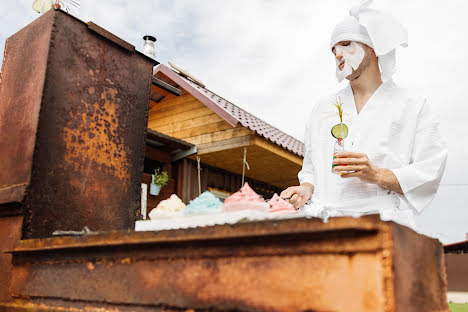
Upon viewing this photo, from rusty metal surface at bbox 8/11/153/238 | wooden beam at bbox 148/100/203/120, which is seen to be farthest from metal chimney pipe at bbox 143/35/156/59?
rusty metal surface at bbox 8/11/153/238

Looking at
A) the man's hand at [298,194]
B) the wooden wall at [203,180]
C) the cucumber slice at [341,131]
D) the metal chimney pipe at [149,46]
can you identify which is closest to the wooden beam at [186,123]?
the wooden wall at [203,180]

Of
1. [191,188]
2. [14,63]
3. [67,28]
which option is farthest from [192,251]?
[191,188]

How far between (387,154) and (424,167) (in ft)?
0.69

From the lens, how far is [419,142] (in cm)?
216

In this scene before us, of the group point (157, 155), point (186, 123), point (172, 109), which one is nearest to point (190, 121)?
point (186, 123)

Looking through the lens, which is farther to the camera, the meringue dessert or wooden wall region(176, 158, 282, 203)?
wooden wall region(176, 158, 282, 203)

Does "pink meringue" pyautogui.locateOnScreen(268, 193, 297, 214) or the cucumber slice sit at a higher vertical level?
the cucumber slice

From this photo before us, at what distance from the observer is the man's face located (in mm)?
2330

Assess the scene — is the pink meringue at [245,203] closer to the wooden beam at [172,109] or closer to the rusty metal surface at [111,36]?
the rusty metal surface at [111,36]

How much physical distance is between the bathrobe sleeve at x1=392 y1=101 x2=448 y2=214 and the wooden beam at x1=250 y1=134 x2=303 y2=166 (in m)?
5.31

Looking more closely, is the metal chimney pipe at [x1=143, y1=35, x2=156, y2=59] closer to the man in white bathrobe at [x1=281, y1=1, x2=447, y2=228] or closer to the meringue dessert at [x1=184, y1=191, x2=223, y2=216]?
the man in white bathrobe at [x1=281, y1=1, x2=447, y2=228]

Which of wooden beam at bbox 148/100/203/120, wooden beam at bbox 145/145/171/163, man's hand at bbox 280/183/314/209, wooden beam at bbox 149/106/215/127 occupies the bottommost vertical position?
man's hand at bbox 280/183/314/209

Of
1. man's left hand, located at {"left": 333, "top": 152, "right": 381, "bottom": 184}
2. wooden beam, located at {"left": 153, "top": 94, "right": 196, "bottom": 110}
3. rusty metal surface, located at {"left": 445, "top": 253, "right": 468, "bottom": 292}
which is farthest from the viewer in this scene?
rusty metal surface, located at {"left": 445, "top": 253, "right": 468, "bottom": 292}

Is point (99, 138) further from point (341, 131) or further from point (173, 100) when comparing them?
point (173, 100)
